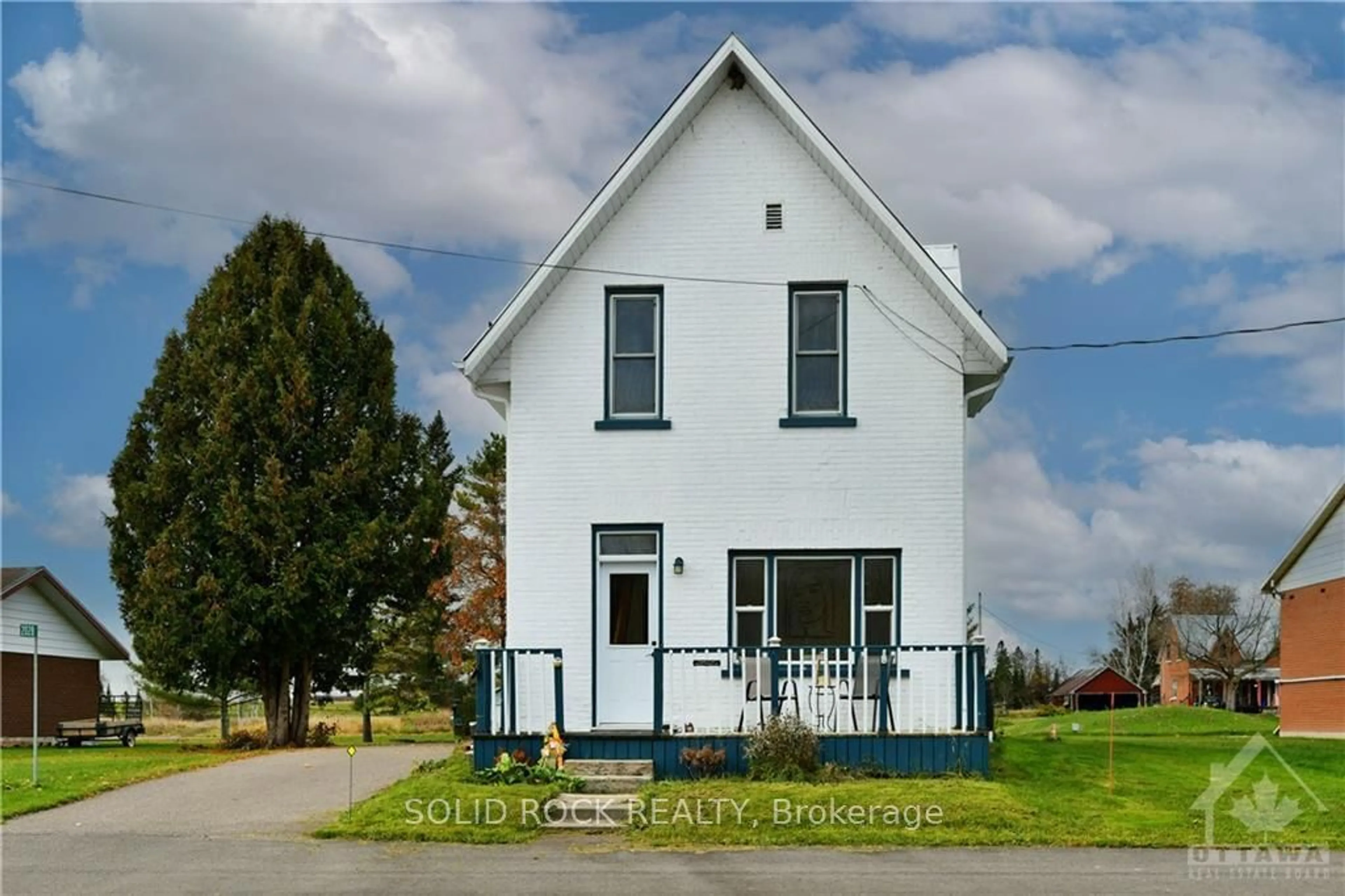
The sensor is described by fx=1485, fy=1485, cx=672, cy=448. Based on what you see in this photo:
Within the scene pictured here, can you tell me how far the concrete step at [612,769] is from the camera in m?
16.8

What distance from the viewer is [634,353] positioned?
1928 cm

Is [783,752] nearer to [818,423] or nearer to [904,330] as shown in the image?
[818,423]

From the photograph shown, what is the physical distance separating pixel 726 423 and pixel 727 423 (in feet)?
0.04

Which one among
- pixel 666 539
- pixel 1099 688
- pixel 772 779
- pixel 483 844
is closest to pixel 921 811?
pixel 772 779

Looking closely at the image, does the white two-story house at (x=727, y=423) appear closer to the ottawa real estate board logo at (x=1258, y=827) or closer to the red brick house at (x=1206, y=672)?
the ottawa real estate board logo at (x=1258, y=827)

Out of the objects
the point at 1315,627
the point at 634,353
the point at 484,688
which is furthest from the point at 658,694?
the point at 1315,627

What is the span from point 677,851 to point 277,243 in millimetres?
22090

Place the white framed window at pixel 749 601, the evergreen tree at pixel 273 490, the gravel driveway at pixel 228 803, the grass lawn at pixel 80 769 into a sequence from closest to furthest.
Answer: the gravel driveway at pixel 228 803 < the grass lawn at pixel 80 769 < the white framed window at pixel 749 601 < the evergreen tree at pixel 273 490

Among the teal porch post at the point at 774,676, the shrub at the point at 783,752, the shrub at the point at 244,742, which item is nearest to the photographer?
the shrub at the point at 783,752

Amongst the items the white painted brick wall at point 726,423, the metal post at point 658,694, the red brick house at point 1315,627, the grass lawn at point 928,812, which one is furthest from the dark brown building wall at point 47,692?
the red brick house at point 1315,627

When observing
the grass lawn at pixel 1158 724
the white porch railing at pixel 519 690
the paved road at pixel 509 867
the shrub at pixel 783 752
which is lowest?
the grass lawn at pixel 1158 724

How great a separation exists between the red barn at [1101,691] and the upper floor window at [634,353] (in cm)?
6165

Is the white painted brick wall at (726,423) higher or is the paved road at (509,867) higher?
the white painted brick wall at (726,423)

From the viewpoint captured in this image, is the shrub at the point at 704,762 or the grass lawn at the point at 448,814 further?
the shrub at the point at 704,762
